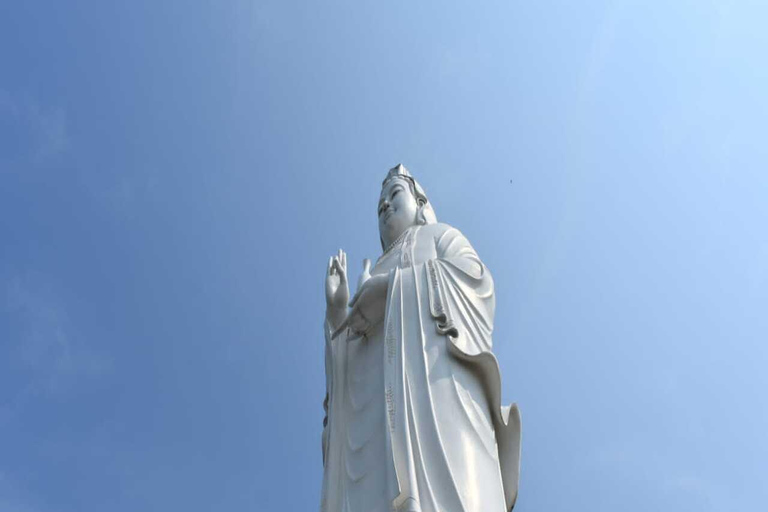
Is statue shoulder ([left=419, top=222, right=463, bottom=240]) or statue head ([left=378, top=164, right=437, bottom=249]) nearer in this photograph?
statue shoulder ([left=419, top=222, right=463, bottom=240])

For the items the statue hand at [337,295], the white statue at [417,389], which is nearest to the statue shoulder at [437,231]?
the white statue at [417,389]

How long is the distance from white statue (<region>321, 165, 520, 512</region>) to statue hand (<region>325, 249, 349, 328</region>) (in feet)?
0.03

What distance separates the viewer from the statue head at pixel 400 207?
33.5 ft

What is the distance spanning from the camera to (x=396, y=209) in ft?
33.9

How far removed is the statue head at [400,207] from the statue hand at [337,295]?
4.01ft

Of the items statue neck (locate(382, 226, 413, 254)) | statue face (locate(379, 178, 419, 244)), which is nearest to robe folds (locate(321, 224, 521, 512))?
statue neck (locate(382, 226, 413, 254))

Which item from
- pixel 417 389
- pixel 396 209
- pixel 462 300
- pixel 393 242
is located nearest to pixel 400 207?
pixel 396 209

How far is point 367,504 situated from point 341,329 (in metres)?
2.13

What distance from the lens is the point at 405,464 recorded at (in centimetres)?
672

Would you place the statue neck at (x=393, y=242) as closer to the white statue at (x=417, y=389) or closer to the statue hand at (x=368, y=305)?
the white statue at (x=417, y=389)

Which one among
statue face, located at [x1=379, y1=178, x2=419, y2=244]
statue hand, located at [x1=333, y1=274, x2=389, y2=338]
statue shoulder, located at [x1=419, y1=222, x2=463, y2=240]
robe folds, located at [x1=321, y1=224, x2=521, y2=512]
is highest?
statue face, located at [x1=379, y1=178, x2=419, y2=244]

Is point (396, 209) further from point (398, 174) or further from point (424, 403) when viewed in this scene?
point (424, 403)

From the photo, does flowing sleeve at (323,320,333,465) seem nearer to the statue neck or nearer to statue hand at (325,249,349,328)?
statue hand at (325,249,349,328)

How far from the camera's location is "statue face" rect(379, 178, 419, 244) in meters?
10.2
